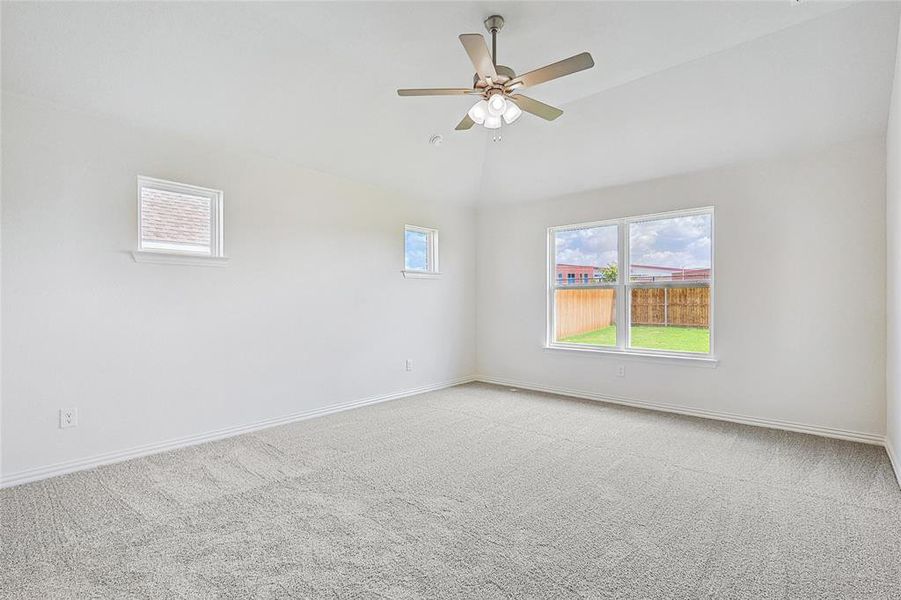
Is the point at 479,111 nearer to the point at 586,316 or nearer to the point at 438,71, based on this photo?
the point at 438,71

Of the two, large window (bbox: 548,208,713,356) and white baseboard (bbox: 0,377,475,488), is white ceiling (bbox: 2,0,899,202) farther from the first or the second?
white baseboard (bbox: 0,377,475,488)

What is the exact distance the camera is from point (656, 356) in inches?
191

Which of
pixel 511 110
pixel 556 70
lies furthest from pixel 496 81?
pixel 556 70

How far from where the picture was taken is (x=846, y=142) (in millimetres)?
3758

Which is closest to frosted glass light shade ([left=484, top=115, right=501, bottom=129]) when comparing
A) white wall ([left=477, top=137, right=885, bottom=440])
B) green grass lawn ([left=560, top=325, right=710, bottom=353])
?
white wall ([left=477, top=137, right=885, bottom=440])

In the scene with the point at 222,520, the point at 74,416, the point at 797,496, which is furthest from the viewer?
the point at 74,416

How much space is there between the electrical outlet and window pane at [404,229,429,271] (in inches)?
130

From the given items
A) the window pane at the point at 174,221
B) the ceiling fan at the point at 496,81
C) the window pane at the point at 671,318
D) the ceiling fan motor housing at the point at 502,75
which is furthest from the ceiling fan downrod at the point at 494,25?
the window pane at the point at 671,318

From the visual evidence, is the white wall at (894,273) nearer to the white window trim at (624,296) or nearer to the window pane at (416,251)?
the white window trim at (624,296)

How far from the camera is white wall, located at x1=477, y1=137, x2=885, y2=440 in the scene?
369 centimetres

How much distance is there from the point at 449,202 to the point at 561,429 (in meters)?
3.20

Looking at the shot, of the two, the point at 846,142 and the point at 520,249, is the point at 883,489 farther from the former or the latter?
the point at 520,249

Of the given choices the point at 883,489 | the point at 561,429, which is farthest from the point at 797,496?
the point at 561,429

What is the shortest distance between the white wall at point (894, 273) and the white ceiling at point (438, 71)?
0.35 m
